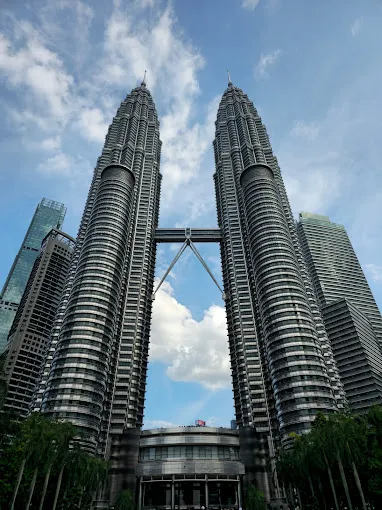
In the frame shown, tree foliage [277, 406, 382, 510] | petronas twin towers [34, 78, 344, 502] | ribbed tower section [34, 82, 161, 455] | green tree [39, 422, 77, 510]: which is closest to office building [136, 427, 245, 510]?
petronas twin towers [34, 78, 344, 502]

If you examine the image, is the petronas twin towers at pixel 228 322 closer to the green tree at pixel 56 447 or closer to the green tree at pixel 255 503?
the green tree at pixel 255 503

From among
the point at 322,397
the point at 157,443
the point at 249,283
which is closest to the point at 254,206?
the point at 249,283

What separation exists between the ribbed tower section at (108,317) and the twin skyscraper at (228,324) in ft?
1.20

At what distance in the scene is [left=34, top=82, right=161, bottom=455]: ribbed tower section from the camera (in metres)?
101

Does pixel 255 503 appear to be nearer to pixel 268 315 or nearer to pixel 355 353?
pixel 268 315

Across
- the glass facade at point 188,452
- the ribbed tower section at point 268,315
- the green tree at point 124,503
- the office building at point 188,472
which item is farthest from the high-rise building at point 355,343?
the green tree at point 124,503

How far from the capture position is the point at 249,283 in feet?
470

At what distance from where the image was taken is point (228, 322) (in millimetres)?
143625

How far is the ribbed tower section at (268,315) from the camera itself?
10100cm

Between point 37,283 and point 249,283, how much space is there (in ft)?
379

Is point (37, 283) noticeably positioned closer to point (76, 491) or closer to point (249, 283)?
point (249, 283)

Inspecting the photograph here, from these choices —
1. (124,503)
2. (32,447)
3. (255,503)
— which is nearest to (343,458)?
(255,503)

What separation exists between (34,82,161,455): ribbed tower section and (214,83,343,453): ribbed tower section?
35677 millimetres

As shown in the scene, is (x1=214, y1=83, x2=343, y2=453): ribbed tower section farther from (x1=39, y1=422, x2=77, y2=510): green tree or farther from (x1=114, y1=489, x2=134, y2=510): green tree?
(x1=39, y1=422, x2=77, y2=510): green tree
